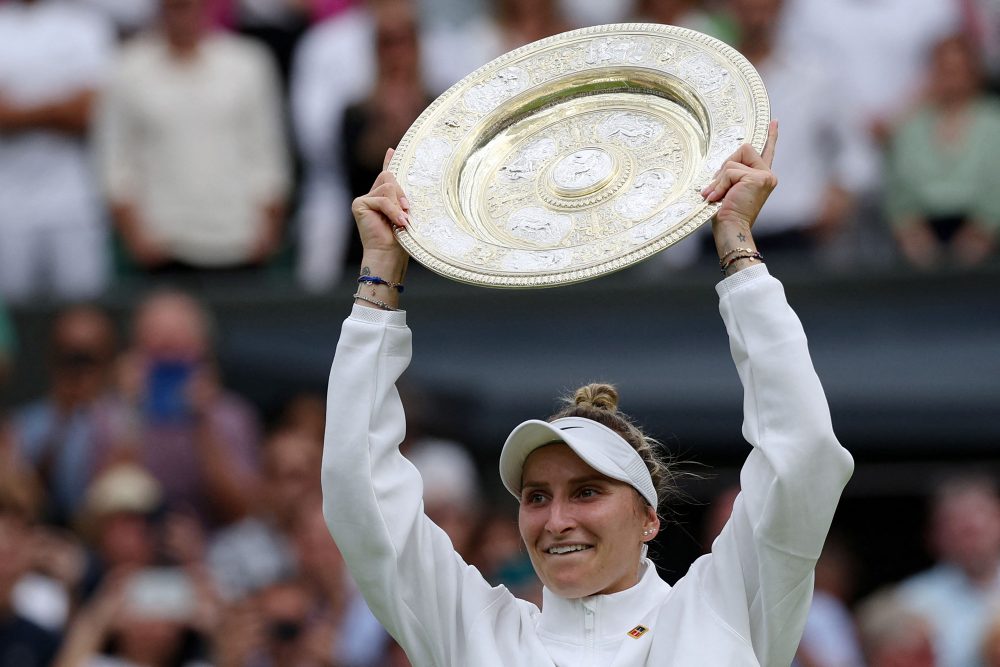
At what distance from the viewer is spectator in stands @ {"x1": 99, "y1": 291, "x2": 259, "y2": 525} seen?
7.56 m

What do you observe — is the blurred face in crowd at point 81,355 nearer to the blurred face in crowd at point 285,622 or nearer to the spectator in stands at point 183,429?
the spectator in stands at point 183,429

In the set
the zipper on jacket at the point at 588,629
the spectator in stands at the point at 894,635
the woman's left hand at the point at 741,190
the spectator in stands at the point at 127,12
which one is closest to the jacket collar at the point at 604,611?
the zipper on jacket at the point at 588,629

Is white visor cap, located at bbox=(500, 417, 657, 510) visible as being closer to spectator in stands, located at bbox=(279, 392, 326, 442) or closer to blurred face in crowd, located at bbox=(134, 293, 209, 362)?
spectator in stands, located at bbox=(279, 392, 326, 442)

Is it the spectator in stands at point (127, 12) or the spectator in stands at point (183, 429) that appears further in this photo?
the spectator in stands at point (127, 12)

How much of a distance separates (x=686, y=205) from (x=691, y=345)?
174 inches

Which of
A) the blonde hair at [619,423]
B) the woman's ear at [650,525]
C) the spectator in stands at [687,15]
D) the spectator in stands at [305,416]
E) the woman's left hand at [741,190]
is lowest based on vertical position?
the woman's ear at [650,525]

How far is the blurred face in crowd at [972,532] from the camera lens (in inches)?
268

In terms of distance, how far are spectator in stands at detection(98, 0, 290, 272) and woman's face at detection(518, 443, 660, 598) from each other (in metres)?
5.12

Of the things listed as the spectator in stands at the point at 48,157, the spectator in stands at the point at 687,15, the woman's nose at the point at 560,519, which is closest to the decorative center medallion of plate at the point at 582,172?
the woman's nose at the point at 560,519

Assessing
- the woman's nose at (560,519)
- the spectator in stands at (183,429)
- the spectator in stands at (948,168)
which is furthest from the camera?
the spectator in stands at (948,168)

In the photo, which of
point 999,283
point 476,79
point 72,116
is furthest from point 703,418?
point 476,79

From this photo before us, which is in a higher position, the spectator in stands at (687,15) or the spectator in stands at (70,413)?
the spectator in stands at (687,15)

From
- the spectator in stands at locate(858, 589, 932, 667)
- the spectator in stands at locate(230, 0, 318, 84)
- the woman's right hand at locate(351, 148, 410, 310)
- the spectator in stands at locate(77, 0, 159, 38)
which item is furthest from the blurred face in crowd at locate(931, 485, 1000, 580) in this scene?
the spectator in stands at locate(77, 0, 159, 38)

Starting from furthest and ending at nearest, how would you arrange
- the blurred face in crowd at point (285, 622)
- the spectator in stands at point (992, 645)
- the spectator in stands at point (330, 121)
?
1. the spectator in stands at point (330, 121)
2. the blurred face in crowd at point (285, 622)
3. the spectator in stands at point (992, 645)
